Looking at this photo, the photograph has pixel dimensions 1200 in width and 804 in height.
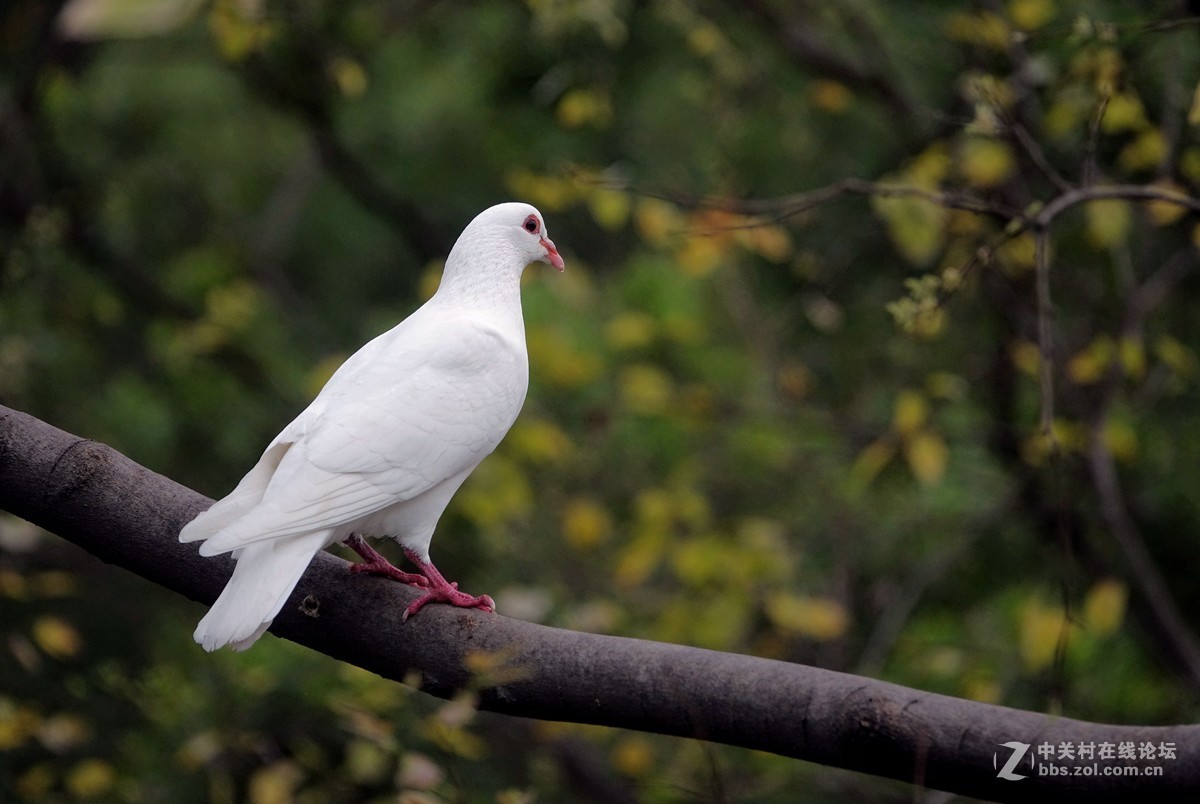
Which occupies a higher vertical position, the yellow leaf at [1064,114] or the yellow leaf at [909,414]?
the yellow leaf at [1064,114]

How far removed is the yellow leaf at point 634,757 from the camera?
16.7 ft

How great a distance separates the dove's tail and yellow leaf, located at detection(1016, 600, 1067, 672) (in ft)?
9.09

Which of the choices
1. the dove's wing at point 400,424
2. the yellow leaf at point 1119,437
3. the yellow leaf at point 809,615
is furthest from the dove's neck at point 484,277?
the yellow leaf at point 1119,437

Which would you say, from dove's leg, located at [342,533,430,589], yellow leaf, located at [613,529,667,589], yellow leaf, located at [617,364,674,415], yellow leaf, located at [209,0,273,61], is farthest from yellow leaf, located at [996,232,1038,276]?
yellow leaf, located at [209,0,273,61]

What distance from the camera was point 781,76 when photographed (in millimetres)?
6480

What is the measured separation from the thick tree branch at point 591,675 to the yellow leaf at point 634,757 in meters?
2.34

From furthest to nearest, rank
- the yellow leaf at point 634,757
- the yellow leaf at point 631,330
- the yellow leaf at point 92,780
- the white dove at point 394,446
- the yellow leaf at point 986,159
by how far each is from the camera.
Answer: the yellow leaf at point 631,330 → the yellow leaf at point 634,757 → the yellow leaf at point 92,780 → the yellow leaf at point 986,159 → the white dove at point 394,446

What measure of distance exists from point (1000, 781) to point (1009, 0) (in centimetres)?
440

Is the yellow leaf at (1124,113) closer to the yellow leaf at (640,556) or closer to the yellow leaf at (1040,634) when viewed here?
the yellow leaf at (1040,634)

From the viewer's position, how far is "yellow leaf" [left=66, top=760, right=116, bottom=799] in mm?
4938

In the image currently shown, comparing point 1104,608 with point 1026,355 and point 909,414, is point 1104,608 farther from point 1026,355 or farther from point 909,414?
point 1026,355

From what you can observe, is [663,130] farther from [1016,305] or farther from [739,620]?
→ [739,620]

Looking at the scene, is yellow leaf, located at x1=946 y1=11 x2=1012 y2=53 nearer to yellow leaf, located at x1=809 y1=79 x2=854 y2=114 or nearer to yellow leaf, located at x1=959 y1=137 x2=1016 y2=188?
yellow leaf, located at x1=959 y1=137 x2=1016 y2=188

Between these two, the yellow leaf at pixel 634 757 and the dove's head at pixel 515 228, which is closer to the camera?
the dove's head at pixel 515 228
